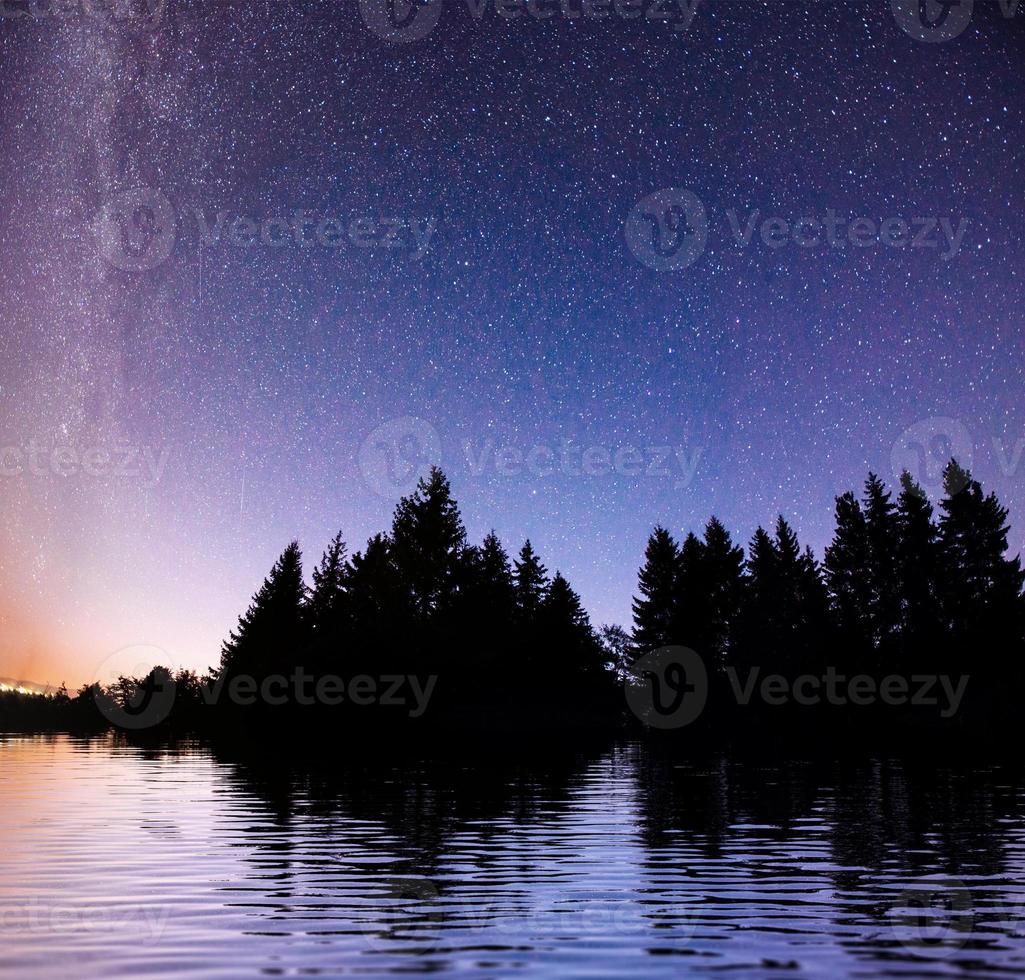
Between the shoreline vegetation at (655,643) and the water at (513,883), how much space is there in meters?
35.4

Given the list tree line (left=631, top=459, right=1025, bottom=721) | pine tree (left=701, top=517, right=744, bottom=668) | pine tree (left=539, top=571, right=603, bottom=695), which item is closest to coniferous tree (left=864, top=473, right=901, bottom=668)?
tree line (left=631, top=459, right=1025, bottom=721)

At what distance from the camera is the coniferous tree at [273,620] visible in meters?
84.4

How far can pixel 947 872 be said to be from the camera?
30.8ft

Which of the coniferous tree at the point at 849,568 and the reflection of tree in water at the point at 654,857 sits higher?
the coniferous tree at the point at 849,568

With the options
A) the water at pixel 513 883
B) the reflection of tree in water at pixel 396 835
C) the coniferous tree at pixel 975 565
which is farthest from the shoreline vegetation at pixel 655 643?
the water at pixel 513 883

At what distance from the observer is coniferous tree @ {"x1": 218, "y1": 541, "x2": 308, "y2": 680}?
8438 centimetres

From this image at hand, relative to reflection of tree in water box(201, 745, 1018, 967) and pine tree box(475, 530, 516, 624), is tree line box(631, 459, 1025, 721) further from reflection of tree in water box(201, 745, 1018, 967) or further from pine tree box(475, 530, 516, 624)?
reflection of tree in water box(201, 745, 1018, 967)

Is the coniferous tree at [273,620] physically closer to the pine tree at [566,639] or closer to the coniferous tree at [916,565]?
the pine tree at [566,639]

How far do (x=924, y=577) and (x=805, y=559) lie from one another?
761 inches

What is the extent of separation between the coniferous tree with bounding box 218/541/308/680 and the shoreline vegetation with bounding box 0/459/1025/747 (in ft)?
0.90

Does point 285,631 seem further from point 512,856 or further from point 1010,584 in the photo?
point 512,856

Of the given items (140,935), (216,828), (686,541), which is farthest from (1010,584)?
(140,935)

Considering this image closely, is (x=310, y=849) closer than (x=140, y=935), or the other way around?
(x=140, y=935)

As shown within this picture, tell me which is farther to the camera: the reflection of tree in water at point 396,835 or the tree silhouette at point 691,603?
the tree silhouette at point 691,603
